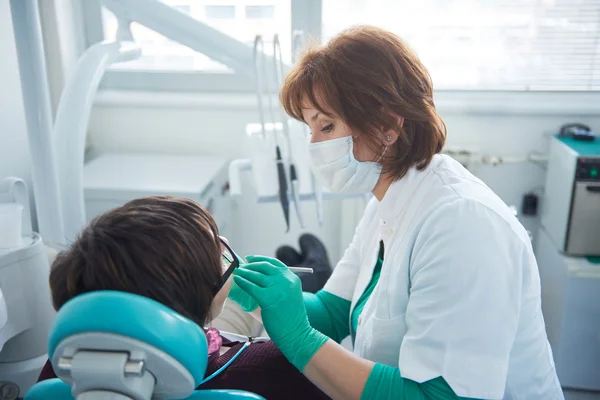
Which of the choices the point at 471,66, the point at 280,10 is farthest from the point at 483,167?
the point at 280,10

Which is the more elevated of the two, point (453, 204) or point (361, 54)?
point (361, 54)

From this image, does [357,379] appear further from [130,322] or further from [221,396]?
[130,322]

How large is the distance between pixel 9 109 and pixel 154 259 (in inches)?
48.0

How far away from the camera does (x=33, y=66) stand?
3.82 feet

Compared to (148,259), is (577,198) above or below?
below

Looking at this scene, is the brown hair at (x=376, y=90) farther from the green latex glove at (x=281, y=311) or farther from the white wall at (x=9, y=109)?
the white wall at (x=9, y=109)

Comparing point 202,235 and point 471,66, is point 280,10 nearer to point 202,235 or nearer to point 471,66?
point 471,66

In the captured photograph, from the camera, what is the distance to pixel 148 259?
0.75 meters

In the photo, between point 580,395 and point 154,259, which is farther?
point 580,395

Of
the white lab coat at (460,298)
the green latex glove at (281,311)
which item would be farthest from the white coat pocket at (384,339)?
the green latex glove at (281,311)

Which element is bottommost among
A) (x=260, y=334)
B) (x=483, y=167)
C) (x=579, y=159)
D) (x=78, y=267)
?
(x=260, y=334)

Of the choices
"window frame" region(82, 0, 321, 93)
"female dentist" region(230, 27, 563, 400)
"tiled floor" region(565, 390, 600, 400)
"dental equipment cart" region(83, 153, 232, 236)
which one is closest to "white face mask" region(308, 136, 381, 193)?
"female dentist" region(230, 27, 563, 400)

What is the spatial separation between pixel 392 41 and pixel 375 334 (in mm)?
560

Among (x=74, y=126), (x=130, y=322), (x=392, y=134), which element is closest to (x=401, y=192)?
(x=392, y=134)
